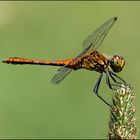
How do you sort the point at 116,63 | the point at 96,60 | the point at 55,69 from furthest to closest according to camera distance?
the point at 55,69 → the point at 96,60 → the point at 116,63

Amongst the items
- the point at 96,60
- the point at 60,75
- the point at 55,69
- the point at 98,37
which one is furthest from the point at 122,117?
the point at 55,69

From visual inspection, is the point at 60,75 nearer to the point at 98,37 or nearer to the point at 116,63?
the point at 116,63

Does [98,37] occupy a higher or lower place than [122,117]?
higher

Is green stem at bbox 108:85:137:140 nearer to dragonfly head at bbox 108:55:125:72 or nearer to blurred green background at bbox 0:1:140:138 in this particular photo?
dragonfly head at bbox 108:55:125:72

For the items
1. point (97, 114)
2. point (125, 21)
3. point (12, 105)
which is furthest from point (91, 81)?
point (125, 21)

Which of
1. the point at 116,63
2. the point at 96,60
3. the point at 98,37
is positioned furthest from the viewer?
the point at 98,37

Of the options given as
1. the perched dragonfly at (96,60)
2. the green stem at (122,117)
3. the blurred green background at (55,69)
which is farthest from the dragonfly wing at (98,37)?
the green stem at (122,117)
